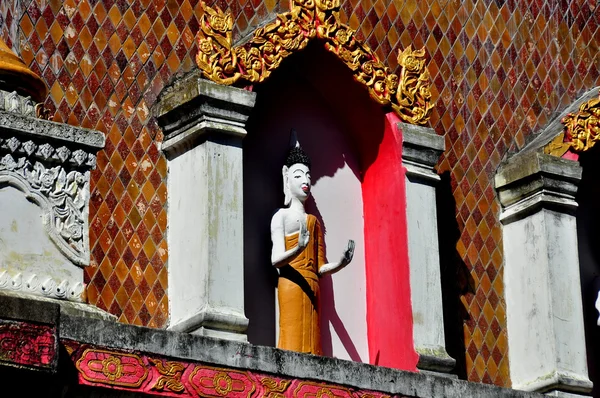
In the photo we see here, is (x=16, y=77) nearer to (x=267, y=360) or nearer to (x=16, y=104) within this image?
(x=16, y=104)

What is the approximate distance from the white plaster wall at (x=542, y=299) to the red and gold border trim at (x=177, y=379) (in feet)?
8.22

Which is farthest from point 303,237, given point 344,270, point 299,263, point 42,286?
point 42,286

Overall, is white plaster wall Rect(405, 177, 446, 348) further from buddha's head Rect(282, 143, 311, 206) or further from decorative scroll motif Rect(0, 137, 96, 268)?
decorative scroll motif Rect(0, 137, 96, 268)

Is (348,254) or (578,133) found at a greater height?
(578,133)

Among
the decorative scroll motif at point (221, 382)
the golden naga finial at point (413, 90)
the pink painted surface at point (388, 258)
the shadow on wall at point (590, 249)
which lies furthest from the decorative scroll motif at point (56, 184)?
the shadow on wall at point (590, 249)

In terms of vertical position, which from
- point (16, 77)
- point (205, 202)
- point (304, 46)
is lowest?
point (205, 202)

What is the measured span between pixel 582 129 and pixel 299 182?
286 centimetres

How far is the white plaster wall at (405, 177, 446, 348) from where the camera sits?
16.0 m

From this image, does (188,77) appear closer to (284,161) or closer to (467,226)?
(284,161)

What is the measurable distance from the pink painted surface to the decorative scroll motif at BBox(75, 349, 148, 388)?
3.07 meters

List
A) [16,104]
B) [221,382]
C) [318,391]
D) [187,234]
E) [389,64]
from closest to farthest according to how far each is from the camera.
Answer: [16,104] < [221,382] < [318,391] < [187,234] < [389,64]

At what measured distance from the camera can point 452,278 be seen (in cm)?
1691

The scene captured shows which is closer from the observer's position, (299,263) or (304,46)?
(299,263)

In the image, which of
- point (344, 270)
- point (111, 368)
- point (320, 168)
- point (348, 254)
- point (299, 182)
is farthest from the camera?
point (320, 168)
